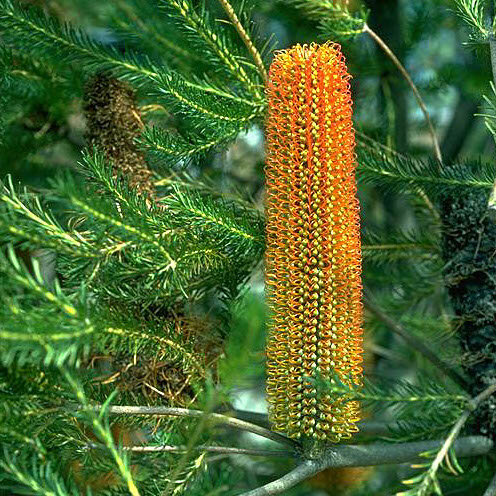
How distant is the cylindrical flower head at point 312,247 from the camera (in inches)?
23.5

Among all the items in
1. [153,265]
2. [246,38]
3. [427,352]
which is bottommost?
[427,352]

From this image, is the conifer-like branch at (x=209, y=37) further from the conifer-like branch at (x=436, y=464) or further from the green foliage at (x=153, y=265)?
the conifer-like branch at (x=436, y=464)

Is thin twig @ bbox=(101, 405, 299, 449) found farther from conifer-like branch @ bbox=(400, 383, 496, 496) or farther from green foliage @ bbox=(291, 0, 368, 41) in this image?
green foliage @ bbox=(291, 0, 368, 41)

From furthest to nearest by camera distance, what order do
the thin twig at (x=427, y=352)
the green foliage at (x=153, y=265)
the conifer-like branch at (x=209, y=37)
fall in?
the thin twig at (x=427, y=352) < the conifer-like branch at (x=209, y=37) < the green foliage at (x=153, y=265)

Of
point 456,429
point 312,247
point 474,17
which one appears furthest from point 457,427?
point 474,17

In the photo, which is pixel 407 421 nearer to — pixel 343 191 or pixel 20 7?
pixel 343 191

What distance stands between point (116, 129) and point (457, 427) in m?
0.40

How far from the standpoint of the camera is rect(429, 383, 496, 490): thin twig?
0.57 m

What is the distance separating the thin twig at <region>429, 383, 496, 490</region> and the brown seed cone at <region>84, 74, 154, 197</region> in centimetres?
33

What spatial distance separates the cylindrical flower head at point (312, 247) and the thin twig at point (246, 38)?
0.48ft

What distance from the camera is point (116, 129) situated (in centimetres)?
75

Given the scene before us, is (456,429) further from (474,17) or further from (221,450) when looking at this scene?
(474,17)

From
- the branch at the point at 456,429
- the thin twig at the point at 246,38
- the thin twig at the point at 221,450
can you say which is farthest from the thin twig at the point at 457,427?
the thin twig at the point at 246,38

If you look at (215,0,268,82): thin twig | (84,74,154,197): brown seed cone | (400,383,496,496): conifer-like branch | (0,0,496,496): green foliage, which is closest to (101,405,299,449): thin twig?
(0,0,496,496): green foliage
